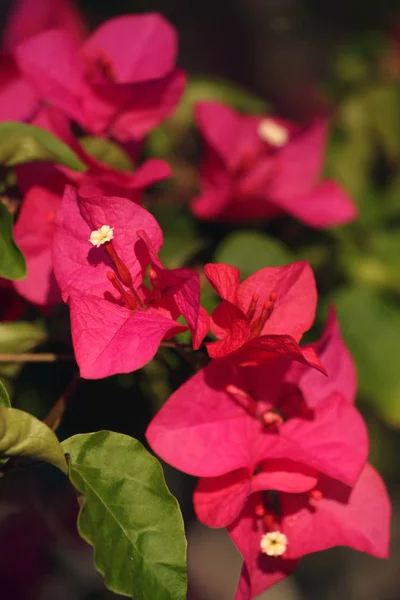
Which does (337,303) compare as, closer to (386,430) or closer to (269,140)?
(269,140)

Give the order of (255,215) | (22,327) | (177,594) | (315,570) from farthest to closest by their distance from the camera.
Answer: (315,570) → (255,215) → (22,327) → (177,594)

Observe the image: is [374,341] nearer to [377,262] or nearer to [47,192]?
[377,262]

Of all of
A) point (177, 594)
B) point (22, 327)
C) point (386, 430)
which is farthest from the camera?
point (386, 430)

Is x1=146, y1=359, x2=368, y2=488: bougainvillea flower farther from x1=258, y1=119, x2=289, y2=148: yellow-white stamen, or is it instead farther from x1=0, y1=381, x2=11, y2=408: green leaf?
x1=258, y1=119, x2=289, y2=148: yellow-white stamen

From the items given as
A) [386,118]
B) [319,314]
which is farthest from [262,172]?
[386,118]

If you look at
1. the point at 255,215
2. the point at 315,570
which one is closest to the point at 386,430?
the point at 315,570

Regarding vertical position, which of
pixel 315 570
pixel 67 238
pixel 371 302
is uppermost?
pixel 67 238
